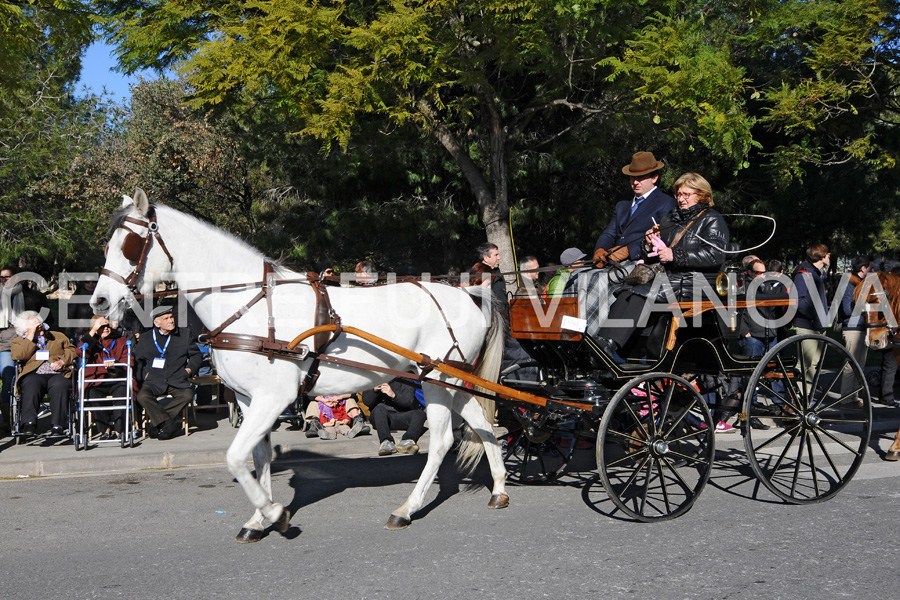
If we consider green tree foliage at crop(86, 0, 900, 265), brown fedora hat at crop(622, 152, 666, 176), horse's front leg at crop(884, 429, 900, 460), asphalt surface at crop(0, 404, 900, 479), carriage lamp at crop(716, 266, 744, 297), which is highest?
green tree foliage at crop(86, 0, 900, 265)

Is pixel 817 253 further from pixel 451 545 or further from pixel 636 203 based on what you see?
pixel 451 545

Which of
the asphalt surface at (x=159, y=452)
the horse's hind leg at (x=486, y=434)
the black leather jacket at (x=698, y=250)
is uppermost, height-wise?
the black leather jacket at (x=698, y=250)

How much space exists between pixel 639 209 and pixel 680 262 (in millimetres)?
802

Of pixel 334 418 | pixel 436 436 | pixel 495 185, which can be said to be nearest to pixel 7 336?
pixel 334 418

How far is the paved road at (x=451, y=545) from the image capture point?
448 centimetres

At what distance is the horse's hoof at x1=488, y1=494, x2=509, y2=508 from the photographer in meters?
6.22

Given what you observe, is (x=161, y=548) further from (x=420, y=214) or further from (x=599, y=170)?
(x=599, y=170)

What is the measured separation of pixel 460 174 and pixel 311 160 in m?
2.98

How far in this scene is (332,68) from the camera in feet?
39.2

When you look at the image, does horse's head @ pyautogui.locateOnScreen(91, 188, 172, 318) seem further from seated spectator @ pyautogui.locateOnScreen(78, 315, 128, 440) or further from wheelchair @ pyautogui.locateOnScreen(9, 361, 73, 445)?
wheelchair @ pyautogui.locateOnScreen(9, 361, 73, 445)

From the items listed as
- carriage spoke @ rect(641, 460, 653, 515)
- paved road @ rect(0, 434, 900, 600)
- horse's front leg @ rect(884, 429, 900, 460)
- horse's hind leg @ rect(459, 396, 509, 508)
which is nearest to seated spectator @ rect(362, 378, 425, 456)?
paved road @ rect(0, 434, 900, 600)

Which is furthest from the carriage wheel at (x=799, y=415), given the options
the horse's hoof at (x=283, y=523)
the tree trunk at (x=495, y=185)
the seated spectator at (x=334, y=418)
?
the tree trunk at (x=495, y=185)

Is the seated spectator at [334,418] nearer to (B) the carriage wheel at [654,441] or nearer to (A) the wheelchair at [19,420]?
(A) the wheelchair at [19,420]

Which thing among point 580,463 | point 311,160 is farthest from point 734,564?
point 311,160
